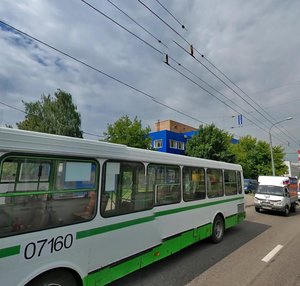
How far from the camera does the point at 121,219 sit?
403 centimetres

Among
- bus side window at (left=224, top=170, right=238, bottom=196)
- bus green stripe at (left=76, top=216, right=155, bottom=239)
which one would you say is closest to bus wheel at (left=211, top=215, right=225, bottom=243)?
bus side window at (left=224, top=170, right=238, bottom=196)

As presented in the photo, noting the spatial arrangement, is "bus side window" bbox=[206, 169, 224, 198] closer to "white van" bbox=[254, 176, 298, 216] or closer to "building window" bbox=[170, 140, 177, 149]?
"white van" bbox=[254, 176, 298, 216]

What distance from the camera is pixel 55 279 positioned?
3.12 m

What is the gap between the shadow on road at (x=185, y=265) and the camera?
4598mm

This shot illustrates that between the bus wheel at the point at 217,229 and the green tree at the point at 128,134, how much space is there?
67.5 feet

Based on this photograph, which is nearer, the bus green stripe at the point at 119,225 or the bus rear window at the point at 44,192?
the bus rear window at the point at 44,192

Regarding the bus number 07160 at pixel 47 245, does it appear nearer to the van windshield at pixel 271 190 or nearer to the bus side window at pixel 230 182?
the bus side window at pixel 230 182

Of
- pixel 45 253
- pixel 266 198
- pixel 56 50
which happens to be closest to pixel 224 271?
pixel 45 253

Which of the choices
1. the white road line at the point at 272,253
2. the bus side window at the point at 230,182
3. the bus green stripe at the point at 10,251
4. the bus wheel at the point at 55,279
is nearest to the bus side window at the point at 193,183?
the bus side window at the point at 230,182

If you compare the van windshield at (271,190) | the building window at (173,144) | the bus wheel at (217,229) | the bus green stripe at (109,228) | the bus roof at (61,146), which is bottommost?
the bus wheel at (217,229)

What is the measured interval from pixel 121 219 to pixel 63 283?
1214 millimetres

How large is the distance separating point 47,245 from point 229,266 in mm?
4096

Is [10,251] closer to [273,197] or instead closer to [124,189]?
[124,189]

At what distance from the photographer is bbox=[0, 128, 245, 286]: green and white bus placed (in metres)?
2.81
